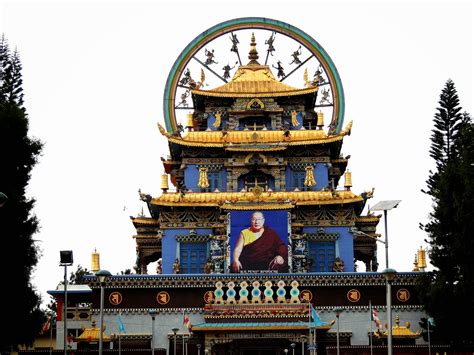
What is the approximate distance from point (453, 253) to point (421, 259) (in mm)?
8715

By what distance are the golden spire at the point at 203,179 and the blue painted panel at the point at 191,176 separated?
667 mm

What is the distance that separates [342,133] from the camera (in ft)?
201

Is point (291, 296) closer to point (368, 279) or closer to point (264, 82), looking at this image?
point (368, 279)

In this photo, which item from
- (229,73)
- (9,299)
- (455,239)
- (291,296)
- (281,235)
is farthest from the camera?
(229,73)

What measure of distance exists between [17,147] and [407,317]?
22794mm

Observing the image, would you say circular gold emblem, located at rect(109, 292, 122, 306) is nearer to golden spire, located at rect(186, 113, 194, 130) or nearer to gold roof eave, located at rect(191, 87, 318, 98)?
golden spire, located at rect(186, 113, 194, 130)

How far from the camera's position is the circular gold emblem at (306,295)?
170ft

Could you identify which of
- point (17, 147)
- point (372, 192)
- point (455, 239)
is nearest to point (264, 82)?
point (372, 192)

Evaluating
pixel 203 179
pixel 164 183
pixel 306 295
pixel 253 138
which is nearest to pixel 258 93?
pixel 253 138

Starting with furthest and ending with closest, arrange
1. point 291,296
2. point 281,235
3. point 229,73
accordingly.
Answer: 1. point 229,73
2. point 281,235
3. point 291,296

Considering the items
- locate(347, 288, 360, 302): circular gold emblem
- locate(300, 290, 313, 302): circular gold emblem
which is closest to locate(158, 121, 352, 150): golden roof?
locate(300, 290, 313, 302): circular gold emblem

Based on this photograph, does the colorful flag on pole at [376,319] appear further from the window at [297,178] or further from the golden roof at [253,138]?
the golden roof at [253,138]

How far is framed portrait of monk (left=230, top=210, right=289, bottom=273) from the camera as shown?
55250 mm

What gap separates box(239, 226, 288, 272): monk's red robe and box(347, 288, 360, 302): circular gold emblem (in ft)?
14.6
